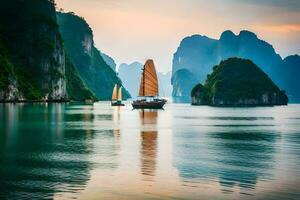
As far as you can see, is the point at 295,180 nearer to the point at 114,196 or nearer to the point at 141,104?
the point at 114,196

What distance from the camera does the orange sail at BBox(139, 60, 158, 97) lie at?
495 feet

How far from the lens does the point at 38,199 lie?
23.1 metres

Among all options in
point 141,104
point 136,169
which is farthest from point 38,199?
point 141,104

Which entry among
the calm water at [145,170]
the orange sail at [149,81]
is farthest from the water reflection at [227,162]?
the orange sail at [149,81]

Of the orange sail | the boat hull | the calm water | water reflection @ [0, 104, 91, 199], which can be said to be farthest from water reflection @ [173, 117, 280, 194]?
the boat hull

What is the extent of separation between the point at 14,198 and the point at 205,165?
1559 cm

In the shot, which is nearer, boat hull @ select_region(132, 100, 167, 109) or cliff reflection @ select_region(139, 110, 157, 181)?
cliff reflection @ select_region(139, 110, 157, 181)

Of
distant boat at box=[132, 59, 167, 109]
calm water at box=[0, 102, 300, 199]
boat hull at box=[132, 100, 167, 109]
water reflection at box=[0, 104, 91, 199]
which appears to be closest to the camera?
calm water at box=[0, 102, 300, 199]

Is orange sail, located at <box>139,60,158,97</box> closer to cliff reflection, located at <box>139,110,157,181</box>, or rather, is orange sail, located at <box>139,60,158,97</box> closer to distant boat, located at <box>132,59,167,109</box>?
distant boat, located at <box>132,59,167,109</box>

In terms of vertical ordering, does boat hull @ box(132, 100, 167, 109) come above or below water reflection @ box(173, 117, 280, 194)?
above

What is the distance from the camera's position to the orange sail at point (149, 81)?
151 meters

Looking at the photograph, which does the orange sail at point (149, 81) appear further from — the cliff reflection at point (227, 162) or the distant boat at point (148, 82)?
the cliff reflection at point (227, 162)

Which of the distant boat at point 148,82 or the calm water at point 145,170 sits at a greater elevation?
the distant boat at point 148,82

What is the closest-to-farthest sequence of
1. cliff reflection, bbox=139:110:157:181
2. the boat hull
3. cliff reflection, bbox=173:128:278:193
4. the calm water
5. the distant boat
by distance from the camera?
the calm water → cliff reflection, bbox=173:128:278:193 → cliff reflection, bbox=139:110:157:181 → the distant boat → the boat hull
